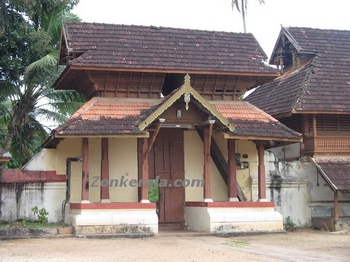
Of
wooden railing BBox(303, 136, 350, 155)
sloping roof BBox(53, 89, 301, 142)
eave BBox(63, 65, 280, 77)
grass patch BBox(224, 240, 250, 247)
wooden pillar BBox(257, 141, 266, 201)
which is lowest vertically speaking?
grass patch BBox(224, 240, 250, 247)

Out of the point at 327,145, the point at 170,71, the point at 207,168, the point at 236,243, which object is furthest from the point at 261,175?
the point at 170,71

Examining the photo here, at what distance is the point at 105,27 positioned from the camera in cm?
1822

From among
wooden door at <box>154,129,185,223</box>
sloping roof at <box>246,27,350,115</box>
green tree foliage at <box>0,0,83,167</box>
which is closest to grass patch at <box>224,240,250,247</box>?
wooden door at <box>154,129,185,223</box>

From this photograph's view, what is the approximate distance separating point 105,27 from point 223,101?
4.31 m

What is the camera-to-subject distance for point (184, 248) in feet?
42.0

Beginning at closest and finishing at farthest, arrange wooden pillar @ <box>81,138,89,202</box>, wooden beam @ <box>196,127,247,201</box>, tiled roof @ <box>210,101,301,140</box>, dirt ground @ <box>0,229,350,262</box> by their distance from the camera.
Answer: dirt ground @ <box>0,229,350,262</box> < wooden pillar @ <box>81,138,89,202</box> < tiled roof @ <box>210,101,301,140</box> < wooden beam @ <box>196,127,247,201</box>

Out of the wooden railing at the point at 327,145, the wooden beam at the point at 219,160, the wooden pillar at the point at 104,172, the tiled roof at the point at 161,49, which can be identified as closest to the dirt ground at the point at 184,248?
the wooden pillar at the point at 104,172

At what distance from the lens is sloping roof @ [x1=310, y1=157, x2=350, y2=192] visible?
1769 centimetres

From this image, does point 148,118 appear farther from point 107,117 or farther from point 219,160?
point 219,160

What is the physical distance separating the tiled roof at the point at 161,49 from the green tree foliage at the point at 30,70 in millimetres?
2454

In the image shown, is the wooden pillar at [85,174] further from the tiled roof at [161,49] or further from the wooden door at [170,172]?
the wooden door at [170,172]

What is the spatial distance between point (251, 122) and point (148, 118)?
3540 mm

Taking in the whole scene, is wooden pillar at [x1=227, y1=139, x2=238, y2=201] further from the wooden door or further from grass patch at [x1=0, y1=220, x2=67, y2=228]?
grass patch at [x1=0, y1=220, x2=67, y2=228]

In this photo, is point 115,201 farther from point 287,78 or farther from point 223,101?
point 287,78
